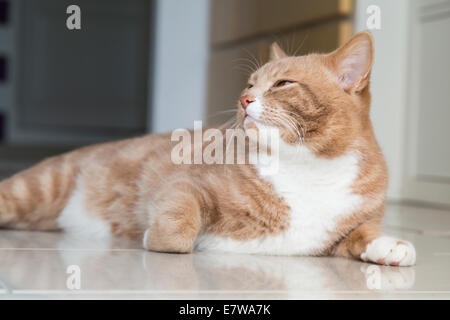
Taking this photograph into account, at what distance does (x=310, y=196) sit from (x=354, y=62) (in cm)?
33

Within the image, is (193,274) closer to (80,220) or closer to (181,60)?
(80,220)

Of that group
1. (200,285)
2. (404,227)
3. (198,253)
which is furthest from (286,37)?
(200,285)

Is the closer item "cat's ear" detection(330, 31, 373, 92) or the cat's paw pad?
the cat's paw pad

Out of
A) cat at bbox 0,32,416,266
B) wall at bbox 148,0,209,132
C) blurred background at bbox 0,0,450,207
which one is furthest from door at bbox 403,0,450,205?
wall at bbox 148,0,209,132

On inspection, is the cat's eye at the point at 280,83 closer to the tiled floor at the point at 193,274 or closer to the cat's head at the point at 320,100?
the cat's head at the point at 320,100

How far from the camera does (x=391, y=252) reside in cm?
135

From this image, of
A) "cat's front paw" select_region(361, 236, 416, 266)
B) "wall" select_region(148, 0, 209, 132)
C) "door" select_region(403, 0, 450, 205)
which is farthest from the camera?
"wall" select_region(148, 0, 209, 132)

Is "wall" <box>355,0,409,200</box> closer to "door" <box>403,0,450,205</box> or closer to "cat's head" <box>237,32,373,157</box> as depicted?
"door" <box>403,0,450,205</box>

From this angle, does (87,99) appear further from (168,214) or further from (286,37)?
(168,214)

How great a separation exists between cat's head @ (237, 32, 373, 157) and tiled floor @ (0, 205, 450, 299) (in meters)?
0.28

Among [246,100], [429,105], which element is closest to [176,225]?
[246,100]

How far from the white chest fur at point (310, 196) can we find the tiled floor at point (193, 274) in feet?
0.14

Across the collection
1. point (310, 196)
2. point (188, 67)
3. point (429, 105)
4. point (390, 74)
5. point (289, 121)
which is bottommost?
point (310, 196)

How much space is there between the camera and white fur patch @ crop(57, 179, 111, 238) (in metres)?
1.77
